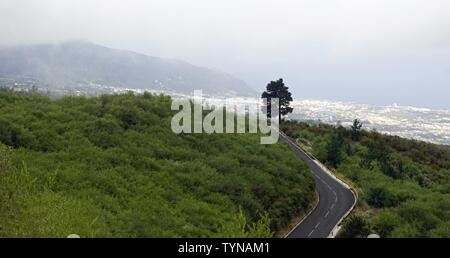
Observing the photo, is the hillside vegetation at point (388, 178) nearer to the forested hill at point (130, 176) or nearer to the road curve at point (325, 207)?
the road curve at point (325, 207)

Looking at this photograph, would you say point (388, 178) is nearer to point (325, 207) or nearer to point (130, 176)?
point (325, 207)

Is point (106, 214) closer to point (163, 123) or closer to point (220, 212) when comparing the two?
point (220, 212)

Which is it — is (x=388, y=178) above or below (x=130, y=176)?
below

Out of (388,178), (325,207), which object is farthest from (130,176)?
(388,178)

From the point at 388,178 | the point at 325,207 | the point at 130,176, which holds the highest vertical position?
the point at 130,176

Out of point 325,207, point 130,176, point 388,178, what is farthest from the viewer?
point 388,178
